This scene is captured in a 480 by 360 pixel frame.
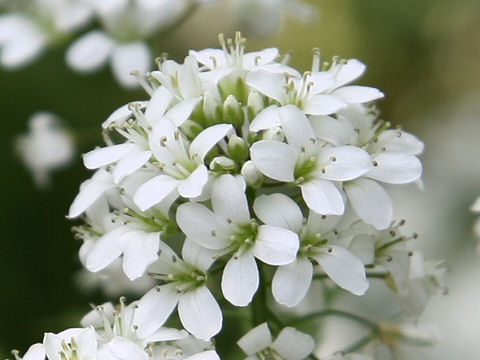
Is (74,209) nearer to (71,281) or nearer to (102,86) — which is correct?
(71,281)

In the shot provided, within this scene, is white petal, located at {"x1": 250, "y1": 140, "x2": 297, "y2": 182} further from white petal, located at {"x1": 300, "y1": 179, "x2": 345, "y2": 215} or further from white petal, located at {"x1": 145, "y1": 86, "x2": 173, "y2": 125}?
white petal, located at {"x1": 145, "y1": 86, "x2": 173, "y2": 125}

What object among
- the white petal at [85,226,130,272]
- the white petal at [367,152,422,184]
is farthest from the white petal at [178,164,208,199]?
the white petal at [367,152,422,184]

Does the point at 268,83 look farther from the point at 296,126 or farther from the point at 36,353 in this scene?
the point at 36,353

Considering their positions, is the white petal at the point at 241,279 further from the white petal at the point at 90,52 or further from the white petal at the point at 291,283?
the white petal at the point at 90,52

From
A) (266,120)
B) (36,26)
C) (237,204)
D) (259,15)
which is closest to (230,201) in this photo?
(237,204)

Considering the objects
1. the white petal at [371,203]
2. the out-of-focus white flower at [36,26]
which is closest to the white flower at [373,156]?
the white petal at [371,203]
